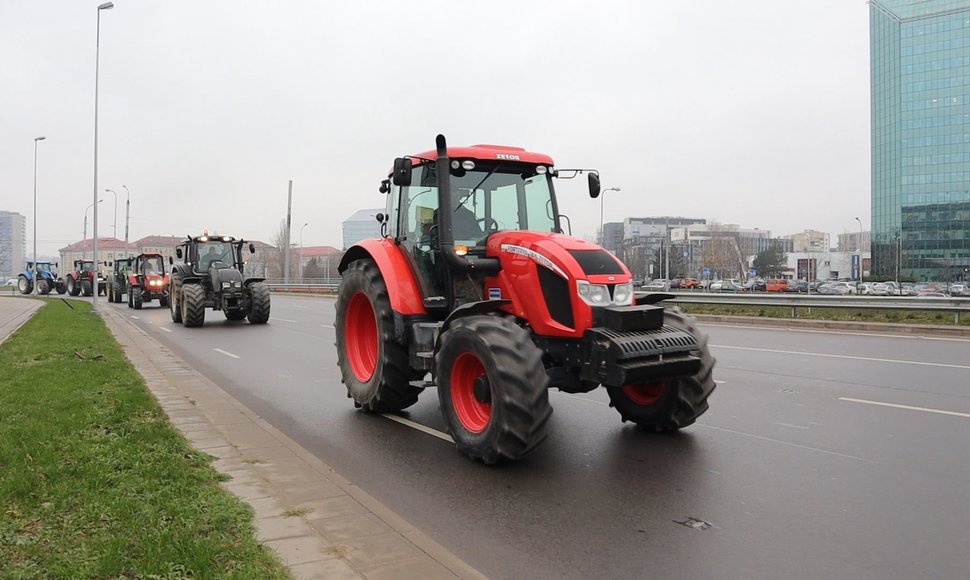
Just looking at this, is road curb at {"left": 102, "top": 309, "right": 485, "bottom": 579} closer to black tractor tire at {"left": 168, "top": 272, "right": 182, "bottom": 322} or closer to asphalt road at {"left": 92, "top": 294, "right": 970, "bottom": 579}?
asphalt road at {"left": 92, "top": 294, "right": 970, "bottom": 579}

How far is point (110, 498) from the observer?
174 inches

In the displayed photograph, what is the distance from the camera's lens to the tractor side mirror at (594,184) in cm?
730

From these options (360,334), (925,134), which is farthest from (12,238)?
(925,134)

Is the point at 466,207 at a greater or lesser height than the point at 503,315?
greater

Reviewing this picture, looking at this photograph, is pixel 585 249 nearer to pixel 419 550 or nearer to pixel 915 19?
pixel 419 550

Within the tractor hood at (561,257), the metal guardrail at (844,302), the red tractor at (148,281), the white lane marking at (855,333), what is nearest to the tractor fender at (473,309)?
the tractor hood at (561,257)

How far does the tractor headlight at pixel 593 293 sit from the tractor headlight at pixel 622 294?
0.33ft

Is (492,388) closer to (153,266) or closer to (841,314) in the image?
(841,314)

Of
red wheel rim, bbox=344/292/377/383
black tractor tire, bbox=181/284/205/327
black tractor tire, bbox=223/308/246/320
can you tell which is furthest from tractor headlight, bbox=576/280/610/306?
black tractor tire, bbox=223/308/246/320

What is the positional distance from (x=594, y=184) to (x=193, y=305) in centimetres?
1499

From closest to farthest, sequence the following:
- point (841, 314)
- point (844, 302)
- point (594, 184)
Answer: point (594, 184), point (844, 302), point (841, 314)

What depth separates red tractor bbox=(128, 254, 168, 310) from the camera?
3007cm

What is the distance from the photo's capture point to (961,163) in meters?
97.6

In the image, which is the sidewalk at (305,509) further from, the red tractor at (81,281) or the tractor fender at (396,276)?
the red tractor at (81,281)
